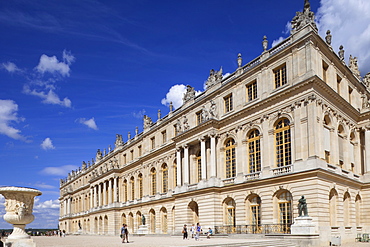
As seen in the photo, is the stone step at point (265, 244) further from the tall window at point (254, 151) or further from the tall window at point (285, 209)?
the tall window at point (254, 151)

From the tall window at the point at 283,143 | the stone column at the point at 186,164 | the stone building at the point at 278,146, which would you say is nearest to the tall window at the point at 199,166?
the stone building at the point at 278,146

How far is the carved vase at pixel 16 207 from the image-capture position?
15.2m

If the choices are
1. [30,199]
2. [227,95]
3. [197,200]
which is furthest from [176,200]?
[30,199]

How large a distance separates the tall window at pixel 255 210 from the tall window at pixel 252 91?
867cm

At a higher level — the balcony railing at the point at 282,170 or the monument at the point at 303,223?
the balcony railing at the point at 282,170

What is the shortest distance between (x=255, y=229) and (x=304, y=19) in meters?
17.0

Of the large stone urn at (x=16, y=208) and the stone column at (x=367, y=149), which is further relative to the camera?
the stone column at (x=367, y=149)

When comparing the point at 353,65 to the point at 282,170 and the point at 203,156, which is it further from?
the point at 203,156

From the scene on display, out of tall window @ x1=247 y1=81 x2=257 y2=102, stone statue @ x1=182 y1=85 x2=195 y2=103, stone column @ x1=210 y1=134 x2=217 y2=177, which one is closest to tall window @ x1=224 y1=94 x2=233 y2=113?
tall window @ x1=247 y1=81 x2=257 y2=102

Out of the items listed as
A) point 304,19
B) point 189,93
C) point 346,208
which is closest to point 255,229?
point 346,208

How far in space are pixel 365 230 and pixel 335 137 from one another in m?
8.84

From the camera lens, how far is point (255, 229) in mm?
30594

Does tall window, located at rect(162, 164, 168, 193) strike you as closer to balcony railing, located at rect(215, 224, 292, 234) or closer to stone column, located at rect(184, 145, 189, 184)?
stone column, located at rect(184, 145, 189, 184)

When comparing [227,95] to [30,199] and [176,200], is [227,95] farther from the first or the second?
[30,199]
